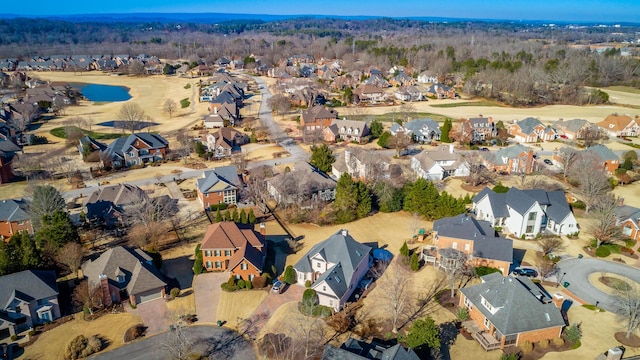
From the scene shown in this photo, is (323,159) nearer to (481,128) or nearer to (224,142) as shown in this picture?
(224,142)

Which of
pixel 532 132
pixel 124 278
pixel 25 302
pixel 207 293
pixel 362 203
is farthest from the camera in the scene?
pixel 532 132

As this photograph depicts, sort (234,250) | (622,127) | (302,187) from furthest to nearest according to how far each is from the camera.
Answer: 1. (622,127)
2. (302,187)
3. (234,250)

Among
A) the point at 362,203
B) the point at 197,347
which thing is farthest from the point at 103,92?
the point at 197,347

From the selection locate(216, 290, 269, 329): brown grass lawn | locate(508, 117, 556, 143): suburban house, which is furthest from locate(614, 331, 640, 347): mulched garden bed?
locate(508, 117, 556, 143): suburban house

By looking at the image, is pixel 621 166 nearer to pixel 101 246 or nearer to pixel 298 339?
pixel 298 339

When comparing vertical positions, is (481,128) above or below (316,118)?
below

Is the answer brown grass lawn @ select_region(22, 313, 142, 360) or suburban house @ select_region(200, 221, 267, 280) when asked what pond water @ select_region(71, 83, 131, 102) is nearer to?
suburban house @ select_region(200, 221, 267, 280)
